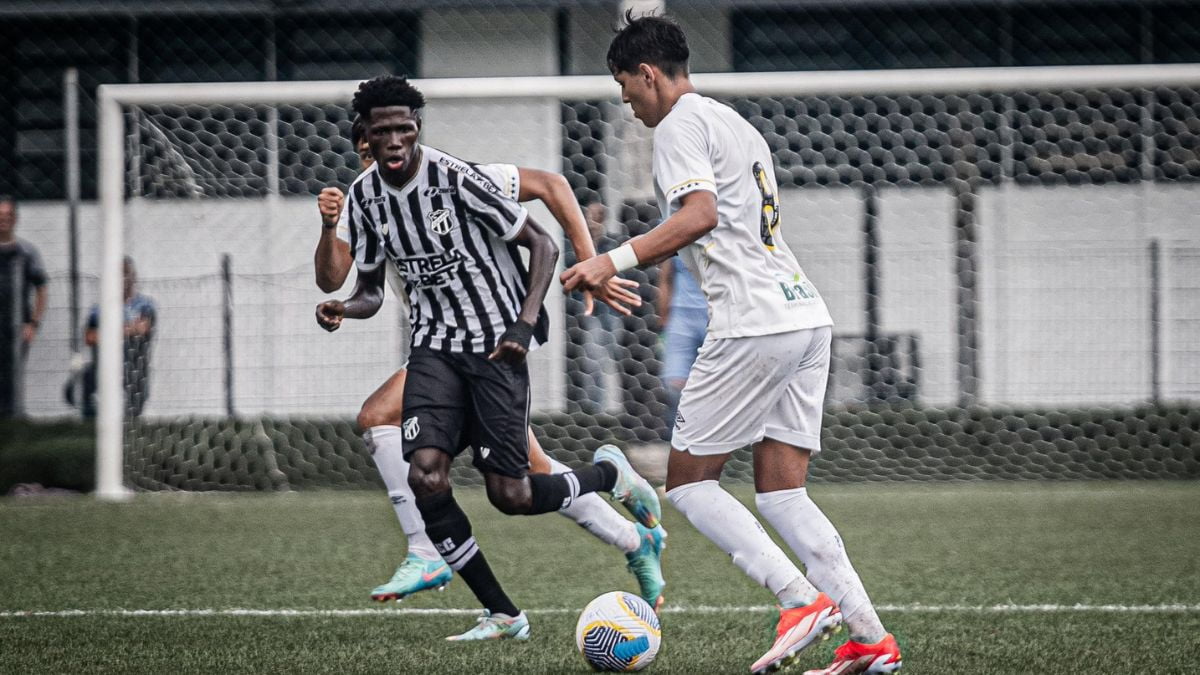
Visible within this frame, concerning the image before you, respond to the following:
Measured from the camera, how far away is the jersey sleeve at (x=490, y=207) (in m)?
4.88

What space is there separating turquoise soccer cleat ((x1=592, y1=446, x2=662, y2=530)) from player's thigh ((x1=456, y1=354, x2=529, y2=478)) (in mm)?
427

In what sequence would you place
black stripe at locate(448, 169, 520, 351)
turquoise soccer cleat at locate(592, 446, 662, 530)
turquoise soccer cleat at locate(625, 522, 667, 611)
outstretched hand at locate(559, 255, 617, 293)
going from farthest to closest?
turquoise soccer cleat at locate(592, 446, 662, 530), turquoise soccer cleat at locate(625, 522, 667, 611), black stripe at locate(448, 169, 520, 351), outstretched hand at locate(559, 255, 617, 293)

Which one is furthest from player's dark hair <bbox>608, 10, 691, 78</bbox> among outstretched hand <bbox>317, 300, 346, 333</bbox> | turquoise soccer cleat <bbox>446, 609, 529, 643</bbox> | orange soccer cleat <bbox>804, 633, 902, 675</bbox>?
turquoise soccer cleat <bbox>446, 609, 529, 643</bbox>

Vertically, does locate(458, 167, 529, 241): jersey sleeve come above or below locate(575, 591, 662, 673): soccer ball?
above

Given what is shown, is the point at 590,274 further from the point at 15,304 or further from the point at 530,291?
the point at 15,304

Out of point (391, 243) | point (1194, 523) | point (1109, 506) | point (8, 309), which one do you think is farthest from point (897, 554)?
point (8, 309)

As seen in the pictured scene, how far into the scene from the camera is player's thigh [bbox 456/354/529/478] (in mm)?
4789

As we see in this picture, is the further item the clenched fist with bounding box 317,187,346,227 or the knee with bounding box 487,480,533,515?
the clenched fist with bounding box 317,187,346,227

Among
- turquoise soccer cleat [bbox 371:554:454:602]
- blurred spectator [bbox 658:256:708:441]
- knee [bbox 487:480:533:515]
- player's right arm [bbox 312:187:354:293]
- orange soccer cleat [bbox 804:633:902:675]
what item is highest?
player's right arm [bbox 312:187:354:293]

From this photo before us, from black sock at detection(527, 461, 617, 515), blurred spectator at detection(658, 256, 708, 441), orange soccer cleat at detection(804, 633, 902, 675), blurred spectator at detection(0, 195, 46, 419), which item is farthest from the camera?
blurred spectator at detection(0, 195, 46, 419)

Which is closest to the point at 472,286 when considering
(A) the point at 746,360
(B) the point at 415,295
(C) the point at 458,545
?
(B) the point at 415,295

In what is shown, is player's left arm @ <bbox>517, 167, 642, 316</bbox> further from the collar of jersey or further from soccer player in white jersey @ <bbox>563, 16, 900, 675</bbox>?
soccer player in white jersey @ <bbox>563, 16, 900, 675</bbox>

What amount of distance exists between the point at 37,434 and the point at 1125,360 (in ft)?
27.9

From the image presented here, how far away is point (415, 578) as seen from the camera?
17.5 ft
